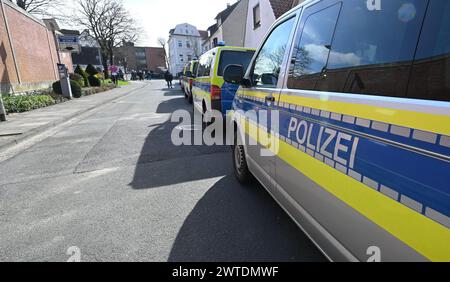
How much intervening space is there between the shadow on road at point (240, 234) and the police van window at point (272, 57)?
1.45 metres

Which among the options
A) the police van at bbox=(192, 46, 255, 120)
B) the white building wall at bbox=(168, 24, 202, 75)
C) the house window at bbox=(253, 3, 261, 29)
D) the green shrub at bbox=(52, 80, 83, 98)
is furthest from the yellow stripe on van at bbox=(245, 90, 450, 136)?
the white building wall at bbox=(168, 24, 202, 75)

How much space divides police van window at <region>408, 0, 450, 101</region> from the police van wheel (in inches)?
95.7

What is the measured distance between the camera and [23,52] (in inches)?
608

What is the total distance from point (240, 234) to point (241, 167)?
3.94 ft

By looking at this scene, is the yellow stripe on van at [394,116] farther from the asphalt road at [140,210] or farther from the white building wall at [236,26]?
the white building wall at [236,26]

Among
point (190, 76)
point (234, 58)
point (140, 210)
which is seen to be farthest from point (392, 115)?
point (190, 76)

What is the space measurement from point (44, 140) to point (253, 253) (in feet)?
22.3

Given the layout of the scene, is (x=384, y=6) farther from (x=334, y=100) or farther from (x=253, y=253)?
(x=253, y=253)

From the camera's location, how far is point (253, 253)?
2340mm

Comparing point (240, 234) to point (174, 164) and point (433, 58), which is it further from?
point (174, 164)

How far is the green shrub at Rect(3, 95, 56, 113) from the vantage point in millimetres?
10850

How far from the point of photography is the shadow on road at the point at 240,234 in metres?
2.31

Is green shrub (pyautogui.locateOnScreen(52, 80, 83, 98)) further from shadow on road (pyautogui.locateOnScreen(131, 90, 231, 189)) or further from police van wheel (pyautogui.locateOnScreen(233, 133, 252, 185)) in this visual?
police van wheel (pyautogui.locateOnScreen(233, 133, 252, 185))
